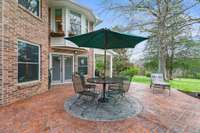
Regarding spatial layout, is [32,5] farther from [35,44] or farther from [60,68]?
[60,68]

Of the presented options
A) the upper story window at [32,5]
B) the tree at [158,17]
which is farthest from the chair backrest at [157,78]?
the upper story window at [32,5]

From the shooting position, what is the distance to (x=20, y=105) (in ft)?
18.9

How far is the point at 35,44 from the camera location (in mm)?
7730

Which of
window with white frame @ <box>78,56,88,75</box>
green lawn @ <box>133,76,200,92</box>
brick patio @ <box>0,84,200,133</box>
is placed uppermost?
window with white frame @ <box>78,56,88,75</box>

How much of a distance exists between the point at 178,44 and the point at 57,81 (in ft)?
54.2

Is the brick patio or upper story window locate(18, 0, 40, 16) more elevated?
upper story window locate(18, 0, 40, 16)

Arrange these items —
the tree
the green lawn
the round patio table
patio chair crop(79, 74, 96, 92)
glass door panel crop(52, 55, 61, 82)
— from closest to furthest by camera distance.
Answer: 1. the round patio table
2. patio chair crop(79, 74, 96, 92)
3. the tree
4. glass door panel crop(52, 55, 61, 82)
5. the green lawn

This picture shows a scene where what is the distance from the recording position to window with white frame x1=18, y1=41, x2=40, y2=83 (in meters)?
6.61

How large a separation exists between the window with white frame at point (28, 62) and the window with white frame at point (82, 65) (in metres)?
5.22

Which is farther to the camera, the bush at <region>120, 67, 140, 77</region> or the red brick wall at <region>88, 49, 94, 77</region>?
the red brick wall at <region>88, 49, 94, 77</region>

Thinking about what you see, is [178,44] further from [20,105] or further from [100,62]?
[20,105]

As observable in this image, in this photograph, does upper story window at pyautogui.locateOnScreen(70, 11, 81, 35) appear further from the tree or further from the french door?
the tree

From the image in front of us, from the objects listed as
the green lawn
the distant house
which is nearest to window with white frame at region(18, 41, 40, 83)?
the distant house

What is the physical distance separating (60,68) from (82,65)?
2153mm
